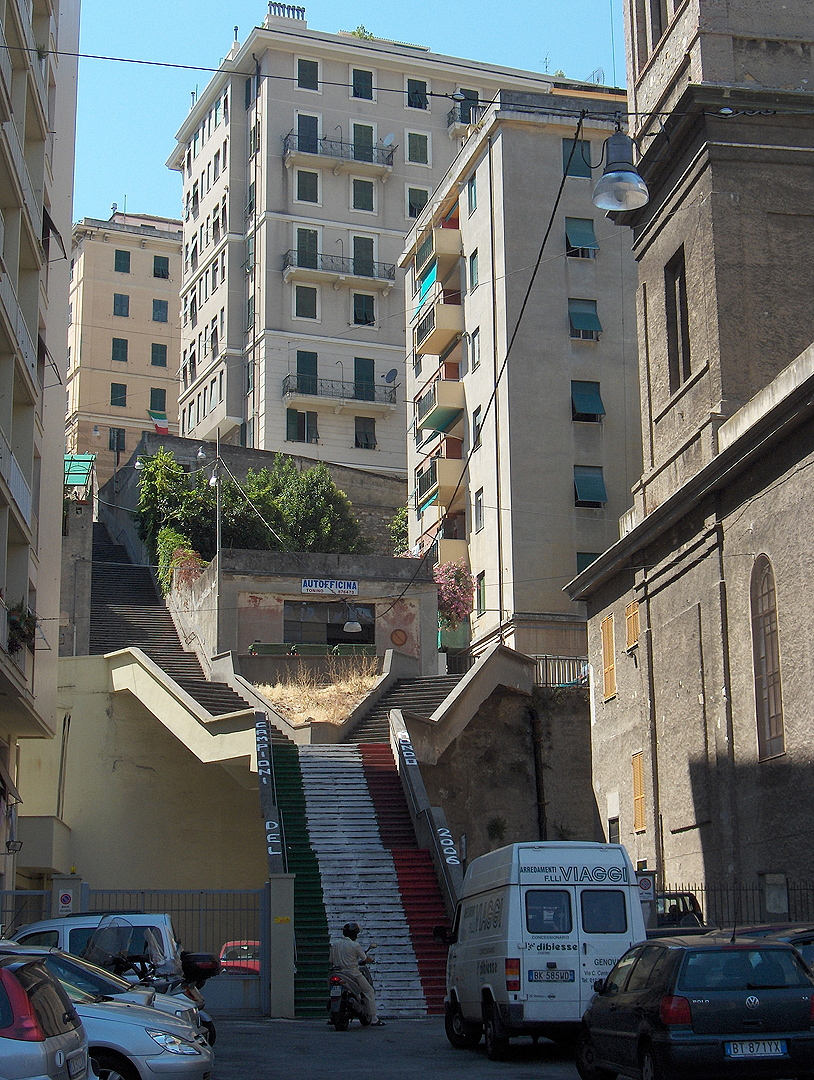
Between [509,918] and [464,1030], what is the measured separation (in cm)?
242

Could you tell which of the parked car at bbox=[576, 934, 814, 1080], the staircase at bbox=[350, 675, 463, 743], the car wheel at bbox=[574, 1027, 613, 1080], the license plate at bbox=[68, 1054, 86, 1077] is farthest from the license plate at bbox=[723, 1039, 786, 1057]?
the staircase at bbox=[350, 675, 463, 743]

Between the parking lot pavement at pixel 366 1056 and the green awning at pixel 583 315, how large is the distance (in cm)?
2822

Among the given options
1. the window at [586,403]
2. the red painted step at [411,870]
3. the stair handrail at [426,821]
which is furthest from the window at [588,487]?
the red painted step at [411,870]

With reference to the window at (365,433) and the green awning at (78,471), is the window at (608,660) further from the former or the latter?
the window at (365,433)

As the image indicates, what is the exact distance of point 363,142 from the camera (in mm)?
63594

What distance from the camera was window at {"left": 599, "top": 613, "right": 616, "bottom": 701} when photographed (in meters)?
28.5

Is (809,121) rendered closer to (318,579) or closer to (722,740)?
(722,740)

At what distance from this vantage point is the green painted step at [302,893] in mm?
21719

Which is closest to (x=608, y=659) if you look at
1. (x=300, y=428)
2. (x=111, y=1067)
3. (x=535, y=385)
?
(x=535, y=385)

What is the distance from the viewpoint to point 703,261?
2405 cm

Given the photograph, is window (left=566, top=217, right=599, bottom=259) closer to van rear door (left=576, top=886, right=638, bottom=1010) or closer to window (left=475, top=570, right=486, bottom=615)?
window (left=475, top=570, right=486, bottom=615)

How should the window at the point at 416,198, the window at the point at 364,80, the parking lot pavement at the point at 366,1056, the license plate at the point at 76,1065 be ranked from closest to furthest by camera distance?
the license plate at the point at 76,1065, the parking lot pavement at the point at 366,1056, the window at the point at 364,80, the window at the point at 416,198

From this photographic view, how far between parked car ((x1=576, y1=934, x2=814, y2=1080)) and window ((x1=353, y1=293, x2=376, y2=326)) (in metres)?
53.5

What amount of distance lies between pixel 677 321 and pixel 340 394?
35.8 metres
